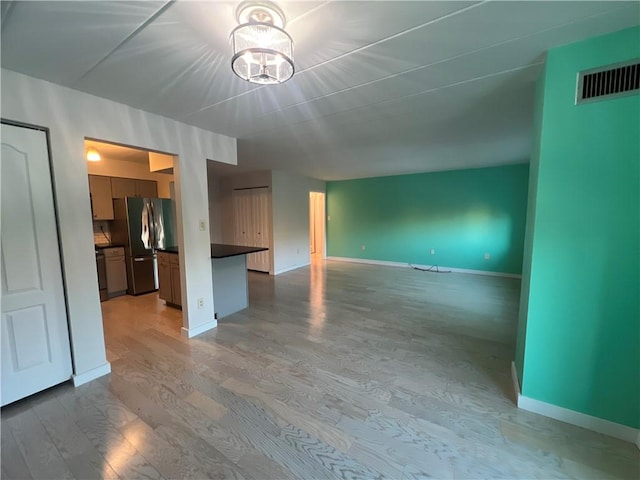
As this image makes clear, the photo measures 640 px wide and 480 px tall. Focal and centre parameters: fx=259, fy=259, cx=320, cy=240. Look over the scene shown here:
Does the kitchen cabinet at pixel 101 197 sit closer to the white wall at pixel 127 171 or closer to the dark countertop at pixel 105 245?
the white wall at pixel 127 171

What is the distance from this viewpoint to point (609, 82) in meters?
1.43

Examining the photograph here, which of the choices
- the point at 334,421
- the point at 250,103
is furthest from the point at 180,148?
the point at 334,421

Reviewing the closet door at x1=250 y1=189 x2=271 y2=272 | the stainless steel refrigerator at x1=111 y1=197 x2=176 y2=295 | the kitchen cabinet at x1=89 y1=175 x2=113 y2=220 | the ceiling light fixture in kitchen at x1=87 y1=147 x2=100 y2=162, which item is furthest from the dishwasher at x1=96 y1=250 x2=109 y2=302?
the closet door at x1=250 y1=189 x2=271 y2=272

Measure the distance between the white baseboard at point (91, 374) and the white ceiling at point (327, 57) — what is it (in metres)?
2.26

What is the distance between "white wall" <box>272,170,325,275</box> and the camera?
5930mm

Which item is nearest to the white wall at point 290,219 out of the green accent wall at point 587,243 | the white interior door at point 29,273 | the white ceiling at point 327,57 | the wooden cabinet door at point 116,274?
the wooden cabinet door at point 116,274

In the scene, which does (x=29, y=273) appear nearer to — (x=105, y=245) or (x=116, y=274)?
(x=116, y=274)

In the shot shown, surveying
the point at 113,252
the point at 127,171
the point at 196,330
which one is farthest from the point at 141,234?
the point at 196,330

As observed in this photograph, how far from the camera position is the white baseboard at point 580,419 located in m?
1.54

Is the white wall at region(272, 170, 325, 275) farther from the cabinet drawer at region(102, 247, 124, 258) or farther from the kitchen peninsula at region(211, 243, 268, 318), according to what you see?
the cabinet drawer at region(102, 247, 124, 258)

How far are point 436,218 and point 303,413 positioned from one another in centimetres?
554

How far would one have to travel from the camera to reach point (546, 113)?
1.60m

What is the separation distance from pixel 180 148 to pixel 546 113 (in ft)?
10.1

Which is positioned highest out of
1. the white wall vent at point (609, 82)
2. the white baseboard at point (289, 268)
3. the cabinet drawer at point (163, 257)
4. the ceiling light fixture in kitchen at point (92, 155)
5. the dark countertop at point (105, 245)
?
the ceiling light fixture in kitchen at point (92, 155)
